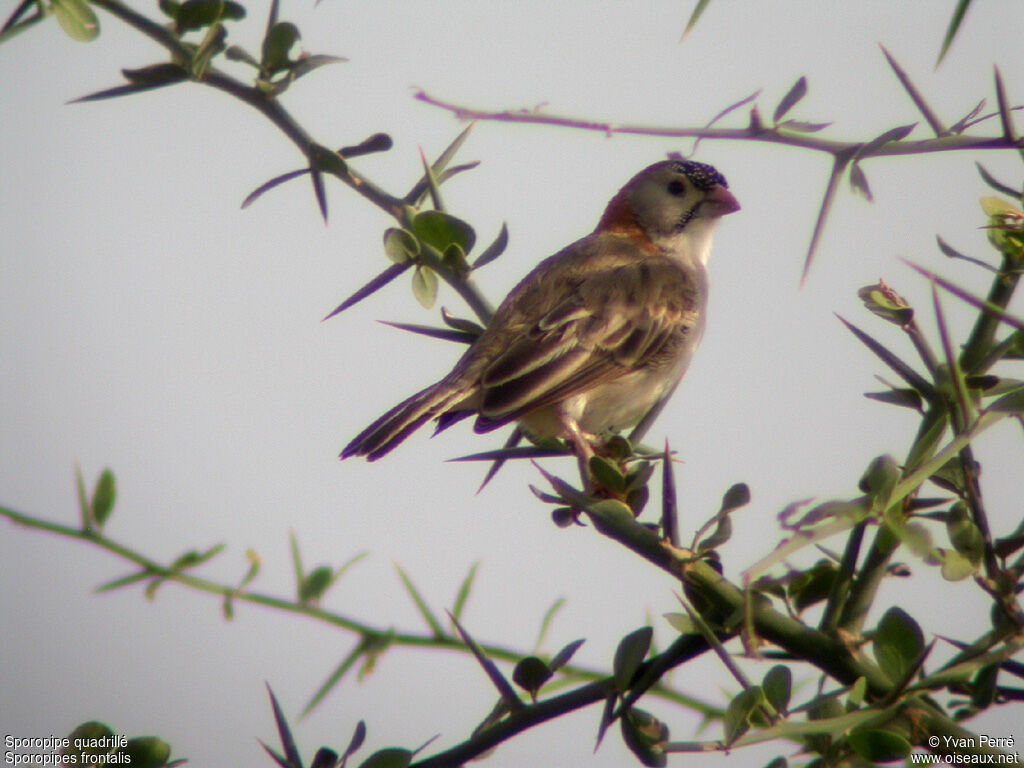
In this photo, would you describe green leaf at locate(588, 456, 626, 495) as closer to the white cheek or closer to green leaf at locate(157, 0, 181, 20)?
green leaf at locate(157, 0, 181, 20)

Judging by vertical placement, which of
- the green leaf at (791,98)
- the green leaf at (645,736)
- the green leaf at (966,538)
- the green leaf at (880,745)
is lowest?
the green leaf at (880,745)

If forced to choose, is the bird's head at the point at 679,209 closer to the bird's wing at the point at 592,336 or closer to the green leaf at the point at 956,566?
the bird's wing at the point at 592,336

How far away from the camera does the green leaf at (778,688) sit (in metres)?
1.55

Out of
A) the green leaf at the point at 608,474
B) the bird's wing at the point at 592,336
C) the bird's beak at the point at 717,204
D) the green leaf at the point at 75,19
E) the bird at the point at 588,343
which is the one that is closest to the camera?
the green leaf at the point at 608,474

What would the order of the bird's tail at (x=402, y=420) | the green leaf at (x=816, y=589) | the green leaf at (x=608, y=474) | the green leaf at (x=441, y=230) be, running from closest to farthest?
1. the green leaf at (x=816, y=589)
2. the green leaf at (x=608, y=474)
3. the green leaf at (x=441, y=230)
4. the bird's tail at (x=402, y=420)

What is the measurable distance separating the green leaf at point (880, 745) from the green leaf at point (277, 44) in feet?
5.92

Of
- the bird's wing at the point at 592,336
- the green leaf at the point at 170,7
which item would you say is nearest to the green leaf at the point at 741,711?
the green leaf at the point at 170,7

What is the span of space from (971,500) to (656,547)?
1.56 feet

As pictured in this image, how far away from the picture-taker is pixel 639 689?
1604 millimetres

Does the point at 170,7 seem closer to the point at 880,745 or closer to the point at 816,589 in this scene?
the point at 816,589

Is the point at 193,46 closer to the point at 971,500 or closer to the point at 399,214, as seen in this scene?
the point at 399,214

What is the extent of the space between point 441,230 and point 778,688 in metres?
1.28

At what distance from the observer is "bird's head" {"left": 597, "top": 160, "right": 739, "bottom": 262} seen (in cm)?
629

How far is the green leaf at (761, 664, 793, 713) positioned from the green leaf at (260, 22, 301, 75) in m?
1.65
